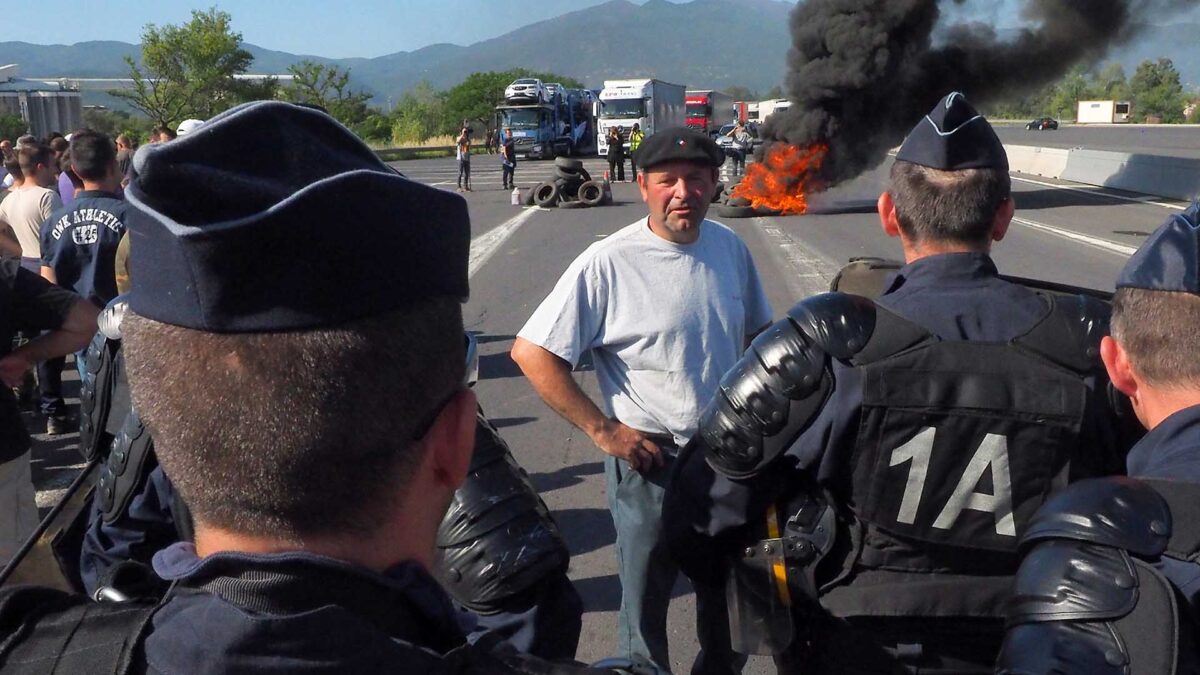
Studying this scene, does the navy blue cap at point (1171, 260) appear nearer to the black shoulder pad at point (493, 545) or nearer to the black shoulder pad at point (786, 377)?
the black shoulder pad at point (786, 377)

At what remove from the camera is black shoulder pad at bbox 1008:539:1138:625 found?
4.66ft

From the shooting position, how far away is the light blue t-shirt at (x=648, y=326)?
367cm

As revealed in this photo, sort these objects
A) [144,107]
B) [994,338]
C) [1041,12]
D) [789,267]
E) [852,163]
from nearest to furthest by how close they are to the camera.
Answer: [994,338] → [789,267] → [852,163] → [1041,12] → [144,107]

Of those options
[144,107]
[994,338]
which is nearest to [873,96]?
[994,338]

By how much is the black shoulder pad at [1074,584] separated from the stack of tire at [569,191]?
22.1 meters

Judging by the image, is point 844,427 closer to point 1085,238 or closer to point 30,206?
point 30,206

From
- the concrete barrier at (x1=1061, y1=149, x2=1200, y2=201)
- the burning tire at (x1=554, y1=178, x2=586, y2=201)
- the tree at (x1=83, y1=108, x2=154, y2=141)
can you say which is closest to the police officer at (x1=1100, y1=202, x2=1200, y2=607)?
the burning tire at (x1=554, y1=178, x2=586, y2=201)

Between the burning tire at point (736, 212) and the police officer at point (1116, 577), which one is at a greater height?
the police officer at point (1116, 577)

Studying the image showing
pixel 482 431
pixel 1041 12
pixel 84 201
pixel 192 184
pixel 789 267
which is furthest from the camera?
pixel 1041 12

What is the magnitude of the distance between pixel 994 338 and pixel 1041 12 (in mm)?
27688

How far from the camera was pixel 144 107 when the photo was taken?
201 feet

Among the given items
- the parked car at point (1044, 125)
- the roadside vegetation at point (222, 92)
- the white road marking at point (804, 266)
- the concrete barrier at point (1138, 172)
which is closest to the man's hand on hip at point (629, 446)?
the white road marking at point (804, 266)

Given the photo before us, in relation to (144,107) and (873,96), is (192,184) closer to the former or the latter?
(873,96)

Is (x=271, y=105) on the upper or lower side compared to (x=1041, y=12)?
lower
